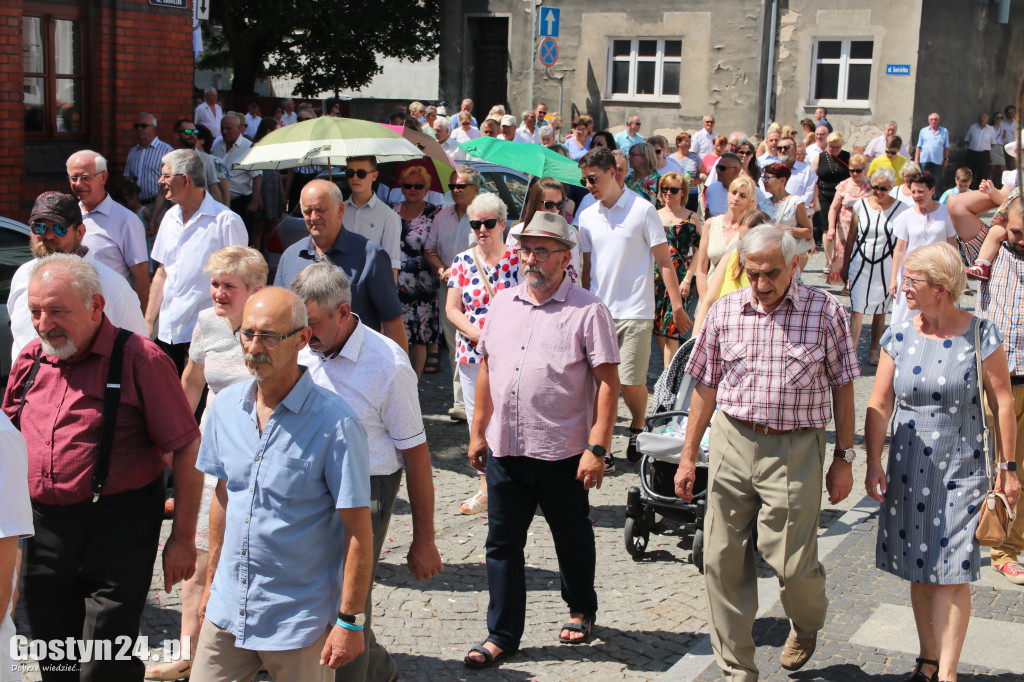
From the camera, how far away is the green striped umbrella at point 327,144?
823 cm

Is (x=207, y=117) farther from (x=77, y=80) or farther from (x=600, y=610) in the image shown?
(x=600, y=610)

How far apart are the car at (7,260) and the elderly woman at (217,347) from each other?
10.4 ft

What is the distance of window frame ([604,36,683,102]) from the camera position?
29422 mm

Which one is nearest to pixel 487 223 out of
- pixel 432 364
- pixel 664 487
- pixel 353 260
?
pixel 353 260

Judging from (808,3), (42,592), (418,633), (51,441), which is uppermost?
(808,3)

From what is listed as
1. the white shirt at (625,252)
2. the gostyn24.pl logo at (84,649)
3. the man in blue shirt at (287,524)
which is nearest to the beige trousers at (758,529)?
the man in blue shirt at (287,524)

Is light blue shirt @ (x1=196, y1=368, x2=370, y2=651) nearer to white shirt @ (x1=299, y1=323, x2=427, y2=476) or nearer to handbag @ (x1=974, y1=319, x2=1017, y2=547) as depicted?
white shirt @ (x1=299, y1=323, x2=427, y2=476)

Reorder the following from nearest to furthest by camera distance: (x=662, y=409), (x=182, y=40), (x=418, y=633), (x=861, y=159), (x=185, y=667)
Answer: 1. (x=185, y=667)
2. (x=418, y=633)
3. (x=662, y=409)
4. (x=182, y=40)
5. (x=861, y=159)

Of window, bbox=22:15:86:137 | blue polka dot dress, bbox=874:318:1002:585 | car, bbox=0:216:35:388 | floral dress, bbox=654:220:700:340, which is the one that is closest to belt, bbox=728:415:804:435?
blue polka dot dress, bbox=874:318:1002:585

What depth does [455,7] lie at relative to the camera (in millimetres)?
31406

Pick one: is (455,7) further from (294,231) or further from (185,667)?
(185,667)

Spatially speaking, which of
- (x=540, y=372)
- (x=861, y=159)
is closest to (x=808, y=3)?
(x=861, y=159)

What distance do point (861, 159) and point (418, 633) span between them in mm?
11178

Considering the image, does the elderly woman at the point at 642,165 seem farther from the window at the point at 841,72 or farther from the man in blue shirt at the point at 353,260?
the window at the point at 841,72
